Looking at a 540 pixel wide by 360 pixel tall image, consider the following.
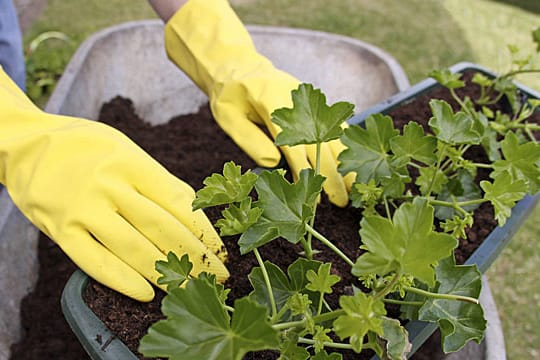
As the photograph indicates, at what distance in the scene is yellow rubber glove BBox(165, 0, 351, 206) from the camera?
721mm

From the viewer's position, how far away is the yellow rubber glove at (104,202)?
1.88 ft

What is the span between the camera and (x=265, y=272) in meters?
0.48

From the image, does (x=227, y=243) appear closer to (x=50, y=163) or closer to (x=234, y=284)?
(x=234, y=284)

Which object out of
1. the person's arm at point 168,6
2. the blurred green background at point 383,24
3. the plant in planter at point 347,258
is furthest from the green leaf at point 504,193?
the blurred green background at point 383,24

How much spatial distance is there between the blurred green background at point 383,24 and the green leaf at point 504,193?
1.47 m

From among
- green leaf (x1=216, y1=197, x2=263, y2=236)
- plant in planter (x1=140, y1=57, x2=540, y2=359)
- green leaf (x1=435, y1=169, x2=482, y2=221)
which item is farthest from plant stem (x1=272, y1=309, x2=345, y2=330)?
green leaf (x1=435, y1=169, x2=482, y2=221)

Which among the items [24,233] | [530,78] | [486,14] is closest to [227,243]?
[24,233]

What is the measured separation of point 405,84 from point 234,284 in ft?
2.20

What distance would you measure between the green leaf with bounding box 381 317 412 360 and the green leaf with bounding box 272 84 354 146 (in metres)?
0.20

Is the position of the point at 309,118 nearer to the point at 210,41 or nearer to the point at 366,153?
the point at 366,153

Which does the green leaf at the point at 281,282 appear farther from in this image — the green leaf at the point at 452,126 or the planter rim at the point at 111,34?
the planter rim at the point at 111,34

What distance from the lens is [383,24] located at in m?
2.40

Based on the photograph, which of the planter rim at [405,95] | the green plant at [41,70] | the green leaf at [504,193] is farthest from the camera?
the green plant at [41,70]

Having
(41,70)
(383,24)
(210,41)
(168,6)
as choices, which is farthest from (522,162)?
(383,24)
